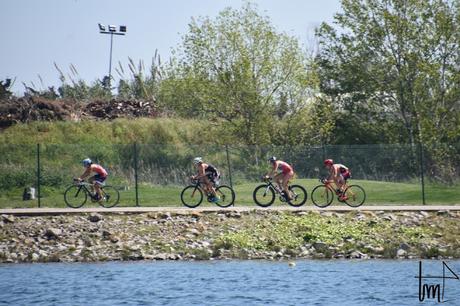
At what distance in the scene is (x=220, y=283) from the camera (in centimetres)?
2291

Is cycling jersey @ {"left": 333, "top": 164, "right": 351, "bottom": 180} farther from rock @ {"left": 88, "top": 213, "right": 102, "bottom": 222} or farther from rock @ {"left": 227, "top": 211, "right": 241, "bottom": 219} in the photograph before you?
rock @ {"left": 88, "top": 213, "right": 102, "bottom": 222}

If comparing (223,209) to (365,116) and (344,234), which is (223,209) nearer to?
(344,234)

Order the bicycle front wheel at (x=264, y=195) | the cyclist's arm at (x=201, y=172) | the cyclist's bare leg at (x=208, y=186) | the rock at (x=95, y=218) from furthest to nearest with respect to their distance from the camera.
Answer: the bicycle front wheel at (x=264, y=195)
the cyclist's bare leg at (x=208, y=186)
the cyclist's arm at (x=201, y=172)
the rock at (x=95, y=218)

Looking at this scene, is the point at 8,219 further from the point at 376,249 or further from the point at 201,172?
the point at 376,249

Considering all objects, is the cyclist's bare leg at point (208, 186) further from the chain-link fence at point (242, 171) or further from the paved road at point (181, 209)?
the chain-link fence at point (242, 171)

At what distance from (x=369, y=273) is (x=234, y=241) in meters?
5.27

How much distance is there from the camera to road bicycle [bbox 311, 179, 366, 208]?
33.2 metres

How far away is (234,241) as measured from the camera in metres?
28.6

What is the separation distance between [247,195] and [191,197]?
162 inches

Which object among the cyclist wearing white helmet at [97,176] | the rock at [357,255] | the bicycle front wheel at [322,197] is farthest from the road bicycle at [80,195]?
the rock at [357,255]

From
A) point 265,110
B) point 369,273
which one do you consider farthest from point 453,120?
point 369,273

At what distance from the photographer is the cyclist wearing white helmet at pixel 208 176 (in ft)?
105

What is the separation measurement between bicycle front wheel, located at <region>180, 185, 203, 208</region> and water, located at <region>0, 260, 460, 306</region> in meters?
5.92

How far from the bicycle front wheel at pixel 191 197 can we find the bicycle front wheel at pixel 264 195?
1699 millimetres
